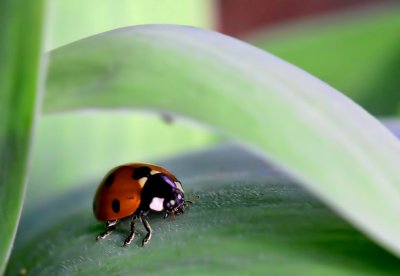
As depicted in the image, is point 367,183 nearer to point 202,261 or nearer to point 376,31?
point 202,261

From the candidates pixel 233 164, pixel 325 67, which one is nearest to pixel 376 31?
pixel 325 67

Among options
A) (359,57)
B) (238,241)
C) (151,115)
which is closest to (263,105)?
(238,241)

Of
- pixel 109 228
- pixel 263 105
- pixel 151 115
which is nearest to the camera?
pixel 263 105

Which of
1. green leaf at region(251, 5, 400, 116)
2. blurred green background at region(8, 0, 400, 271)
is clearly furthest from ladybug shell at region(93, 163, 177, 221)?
green leaf at region(251, 5, 400, 116)

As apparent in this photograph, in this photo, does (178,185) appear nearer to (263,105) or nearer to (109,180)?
(109,180)

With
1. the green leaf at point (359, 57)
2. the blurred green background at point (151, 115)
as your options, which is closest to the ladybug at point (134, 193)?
the blurred green background at point (151, 115)

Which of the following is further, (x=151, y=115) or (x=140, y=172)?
(x=151, y=115)

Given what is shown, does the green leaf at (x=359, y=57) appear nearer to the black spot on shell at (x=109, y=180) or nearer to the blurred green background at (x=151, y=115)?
the blurred green background at (x=151, y=115)

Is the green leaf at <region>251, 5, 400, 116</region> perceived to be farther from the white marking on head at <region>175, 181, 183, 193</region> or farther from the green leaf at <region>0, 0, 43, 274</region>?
the green leaf at <region>0, 0, 43, 274</region>
